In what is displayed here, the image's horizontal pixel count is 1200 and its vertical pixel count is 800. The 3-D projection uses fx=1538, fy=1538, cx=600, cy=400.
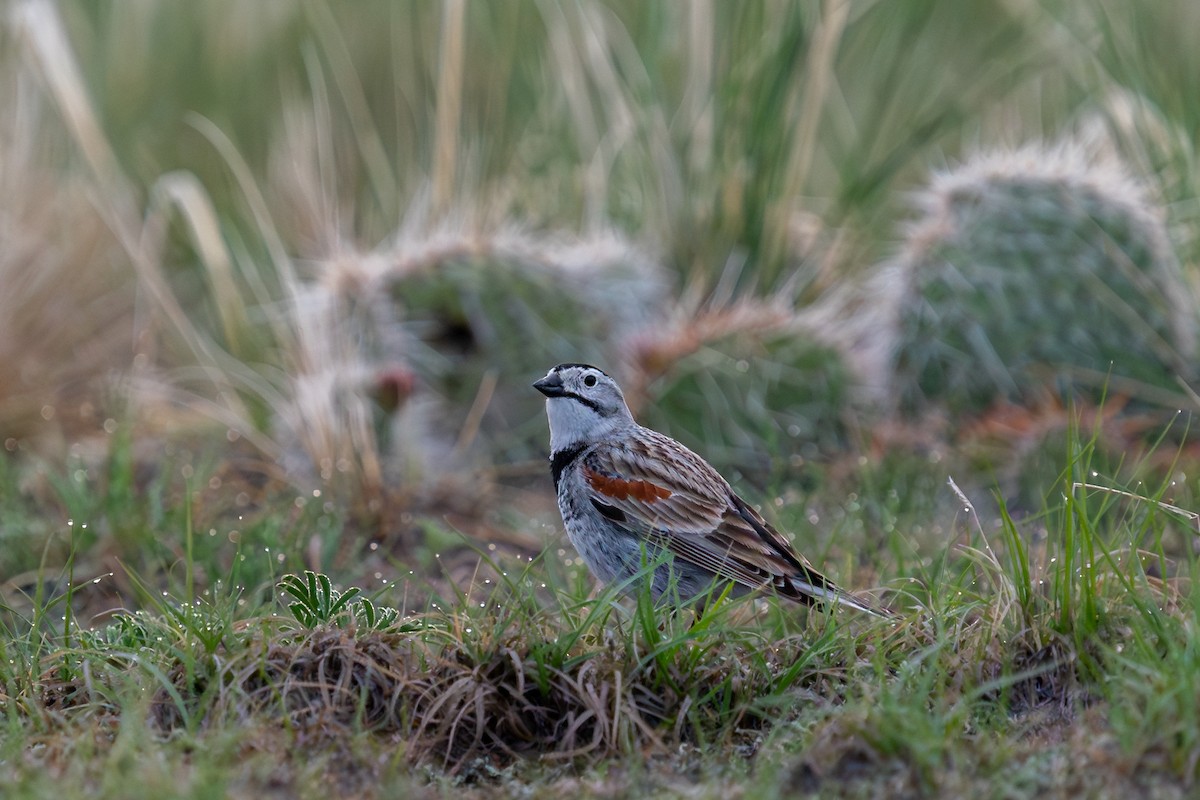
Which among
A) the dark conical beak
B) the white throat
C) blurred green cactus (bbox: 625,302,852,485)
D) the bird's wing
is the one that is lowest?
blurred green cactus (bbox: 625,302,852,485)

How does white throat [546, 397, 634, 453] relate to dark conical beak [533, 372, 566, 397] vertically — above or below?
below

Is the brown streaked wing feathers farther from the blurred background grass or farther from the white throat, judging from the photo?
the blurred background grass

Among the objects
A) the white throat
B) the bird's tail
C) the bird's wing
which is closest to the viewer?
the bird's tail

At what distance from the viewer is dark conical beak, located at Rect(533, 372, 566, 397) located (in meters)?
4.95

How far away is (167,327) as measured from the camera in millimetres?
8195

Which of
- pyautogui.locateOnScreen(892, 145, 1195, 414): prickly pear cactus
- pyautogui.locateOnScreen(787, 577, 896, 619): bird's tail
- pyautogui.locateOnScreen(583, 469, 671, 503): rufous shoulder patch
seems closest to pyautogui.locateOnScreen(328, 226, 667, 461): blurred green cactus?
pyautogui.locateOnScreen(892, 145, 1195, 414): prickly pear cactus

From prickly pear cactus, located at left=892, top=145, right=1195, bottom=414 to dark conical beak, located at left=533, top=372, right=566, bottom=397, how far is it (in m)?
2.37

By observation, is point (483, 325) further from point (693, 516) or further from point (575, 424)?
point (693, 516)

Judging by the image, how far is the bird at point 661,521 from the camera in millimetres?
4359

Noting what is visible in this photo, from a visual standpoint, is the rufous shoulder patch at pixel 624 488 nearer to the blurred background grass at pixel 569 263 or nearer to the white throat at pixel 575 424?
the white throat at pixel 575 424

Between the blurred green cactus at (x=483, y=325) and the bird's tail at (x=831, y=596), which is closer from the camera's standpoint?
the bird's tail at (x=831, y=596)

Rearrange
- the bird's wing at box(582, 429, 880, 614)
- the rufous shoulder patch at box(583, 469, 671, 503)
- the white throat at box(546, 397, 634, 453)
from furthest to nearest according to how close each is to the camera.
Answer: the white throat at box(546, 397, 634, 453) < the rufous shoulder patch at box(583, 469, 671, 503) < the bird's wing at box(582, 429, 880, 614)

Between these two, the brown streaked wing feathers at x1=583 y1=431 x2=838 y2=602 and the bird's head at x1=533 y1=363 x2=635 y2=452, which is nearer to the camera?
the brown streaked wing feathers at x1=583 y1=431 x2=838 y2=602

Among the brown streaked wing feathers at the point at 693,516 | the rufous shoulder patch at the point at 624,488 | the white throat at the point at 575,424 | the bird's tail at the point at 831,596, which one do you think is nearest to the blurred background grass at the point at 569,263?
the white throat at the point at 575,424
